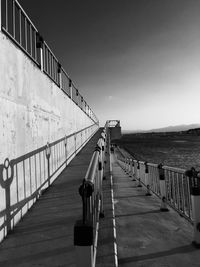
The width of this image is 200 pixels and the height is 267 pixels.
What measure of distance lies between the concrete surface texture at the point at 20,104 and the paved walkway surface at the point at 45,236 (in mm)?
1285

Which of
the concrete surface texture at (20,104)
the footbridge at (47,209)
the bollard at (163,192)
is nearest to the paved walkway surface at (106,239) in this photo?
the footbridge at (47,209)

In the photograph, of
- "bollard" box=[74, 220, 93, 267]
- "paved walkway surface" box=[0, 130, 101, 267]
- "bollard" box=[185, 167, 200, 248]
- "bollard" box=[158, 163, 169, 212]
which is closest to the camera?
"bollard" box=[74, 220, 93, 267]

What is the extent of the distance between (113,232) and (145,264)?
0.80m

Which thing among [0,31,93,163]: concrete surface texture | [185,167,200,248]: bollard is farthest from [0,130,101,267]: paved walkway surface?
[185,167,200,248]: bollard

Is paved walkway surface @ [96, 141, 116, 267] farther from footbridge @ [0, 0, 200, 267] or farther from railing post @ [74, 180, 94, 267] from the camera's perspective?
railing post @ [74, 180, 94, 267]

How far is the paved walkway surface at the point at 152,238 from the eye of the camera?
3795 mm

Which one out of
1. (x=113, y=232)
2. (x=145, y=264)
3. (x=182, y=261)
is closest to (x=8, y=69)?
(x=113, y=232)

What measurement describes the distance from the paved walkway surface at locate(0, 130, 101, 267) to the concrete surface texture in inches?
50.6

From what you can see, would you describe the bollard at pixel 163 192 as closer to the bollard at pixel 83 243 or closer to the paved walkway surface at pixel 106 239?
the paved walkway surface at pixel 106 239

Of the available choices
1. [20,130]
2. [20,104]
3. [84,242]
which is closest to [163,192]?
[20,130]

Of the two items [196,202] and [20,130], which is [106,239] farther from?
[20,130]

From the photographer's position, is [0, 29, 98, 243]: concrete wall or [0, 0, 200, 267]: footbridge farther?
[0, 29, 98, 243]: concrete wall

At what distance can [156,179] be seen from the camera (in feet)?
25.1

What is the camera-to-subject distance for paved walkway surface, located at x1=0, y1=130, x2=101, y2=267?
10.8ft
